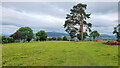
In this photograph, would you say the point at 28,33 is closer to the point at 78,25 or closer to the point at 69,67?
the point at 78,25

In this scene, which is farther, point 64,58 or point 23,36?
point 23,36

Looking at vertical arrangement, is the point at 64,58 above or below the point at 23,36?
below

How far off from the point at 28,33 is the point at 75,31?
2353cm

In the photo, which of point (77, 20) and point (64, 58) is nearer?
point (64, 58)

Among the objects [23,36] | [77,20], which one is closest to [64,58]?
[77,20]

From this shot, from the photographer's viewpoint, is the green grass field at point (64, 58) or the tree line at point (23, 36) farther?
the tree line at point (23, 36)

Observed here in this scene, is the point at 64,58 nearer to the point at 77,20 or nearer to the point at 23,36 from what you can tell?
the point at 77,20

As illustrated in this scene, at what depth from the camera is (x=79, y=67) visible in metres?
3.60

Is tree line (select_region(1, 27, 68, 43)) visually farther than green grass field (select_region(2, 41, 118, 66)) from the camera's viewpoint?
Yes

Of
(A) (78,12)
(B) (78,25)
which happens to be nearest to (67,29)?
(B) (78,25)

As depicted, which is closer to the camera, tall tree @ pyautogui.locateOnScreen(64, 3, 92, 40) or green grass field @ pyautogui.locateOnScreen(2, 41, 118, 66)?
green grass field @ pyautogui.locateOnScreen(2, 41, 118, 66)

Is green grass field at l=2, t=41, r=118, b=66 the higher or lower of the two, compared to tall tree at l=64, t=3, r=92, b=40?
lower

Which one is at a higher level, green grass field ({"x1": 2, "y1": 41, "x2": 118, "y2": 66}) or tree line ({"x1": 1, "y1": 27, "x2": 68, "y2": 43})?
tree line ({"x1": 1, "y1": 27, "x2": 68, "y2": 43})

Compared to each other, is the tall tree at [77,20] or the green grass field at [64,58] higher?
the tall tree at [77,20]
